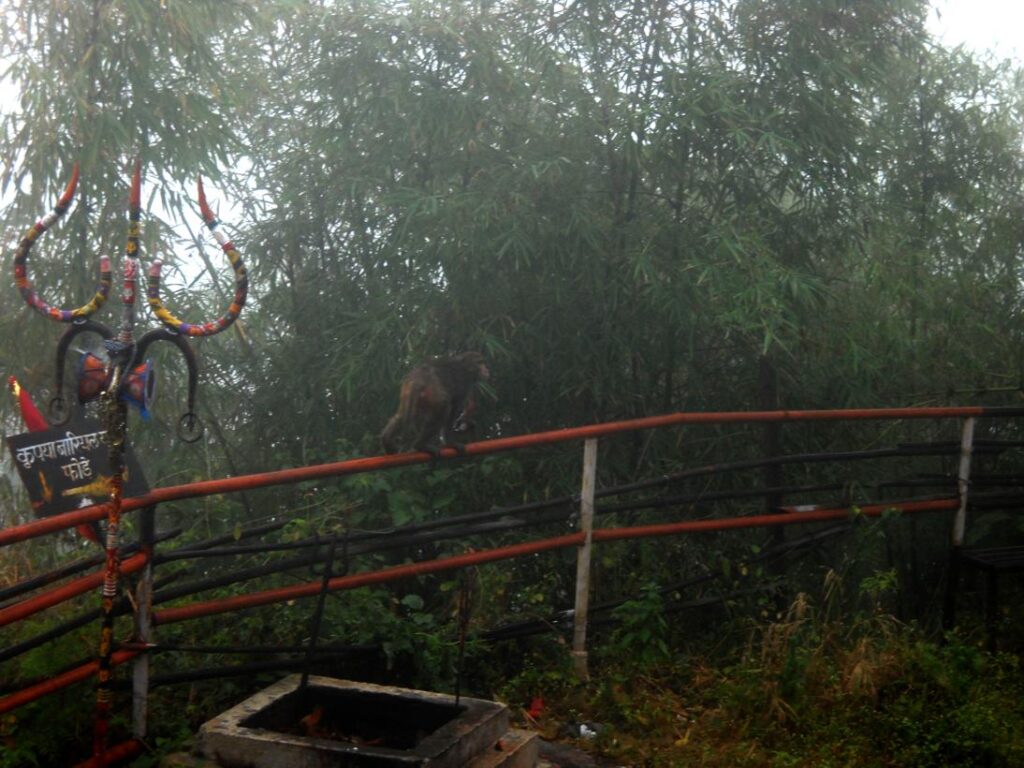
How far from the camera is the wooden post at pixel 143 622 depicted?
3254 millimetres

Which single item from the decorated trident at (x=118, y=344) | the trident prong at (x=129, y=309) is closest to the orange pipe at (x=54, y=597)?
the decorated trident at (x=118, y=344)

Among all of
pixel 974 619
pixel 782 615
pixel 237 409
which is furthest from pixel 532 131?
pixel 974 619

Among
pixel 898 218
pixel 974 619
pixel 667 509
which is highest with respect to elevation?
pixel 898 218

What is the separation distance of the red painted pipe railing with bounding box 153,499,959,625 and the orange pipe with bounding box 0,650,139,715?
0.62 feet

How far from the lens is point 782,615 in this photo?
4.68 meters

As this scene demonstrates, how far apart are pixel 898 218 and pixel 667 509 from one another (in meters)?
2.30

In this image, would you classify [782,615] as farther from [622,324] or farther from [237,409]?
[237,409]

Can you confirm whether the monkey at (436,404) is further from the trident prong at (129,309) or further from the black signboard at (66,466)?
the trident prong at (129,309)

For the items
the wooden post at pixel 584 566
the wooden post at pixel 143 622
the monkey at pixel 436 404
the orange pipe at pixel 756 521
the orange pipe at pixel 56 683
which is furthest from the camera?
the orange pipe at pixel 756 521

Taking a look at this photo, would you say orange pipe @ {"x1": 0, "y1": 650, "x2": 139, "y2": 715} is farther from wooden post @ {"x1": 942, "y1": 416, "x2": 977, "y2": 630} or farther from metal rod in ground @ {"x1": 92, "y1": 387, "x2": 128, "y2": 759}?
wooden post @ {"x1": 942, "y1": 416, "x2": 977, "y2": 630}

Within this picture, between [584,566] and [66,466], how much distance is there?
6.00 ft

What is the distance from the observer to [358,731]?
3.47 metres

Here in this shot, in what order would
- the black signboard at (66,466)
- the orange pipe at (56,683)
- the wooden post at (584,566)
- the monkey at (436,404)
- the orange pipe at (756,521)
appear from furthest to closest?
1. the orange pipe at (756,521)
2. the wooden post at (584,566)
3. the monkey at (436,404)
4. the black signboard at (66,466)
5. the orange pipe at (56,683)

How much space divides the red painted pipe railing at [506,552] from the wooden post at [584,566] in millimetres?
43
